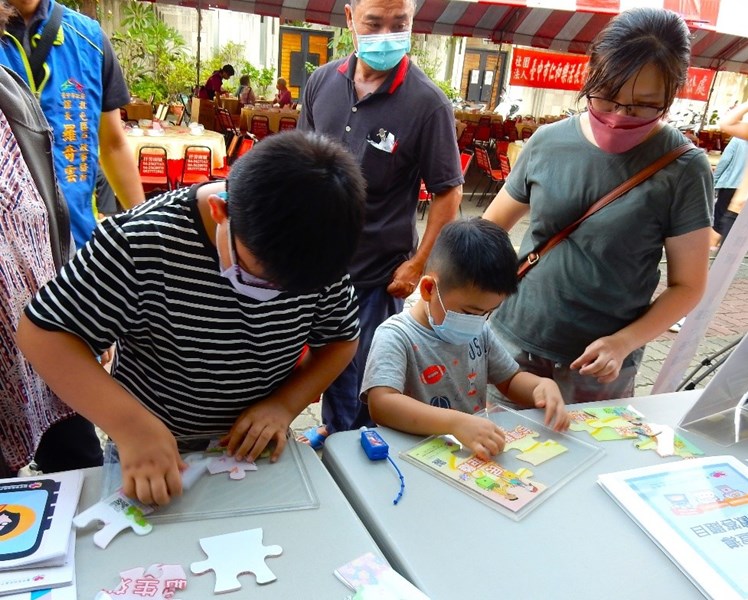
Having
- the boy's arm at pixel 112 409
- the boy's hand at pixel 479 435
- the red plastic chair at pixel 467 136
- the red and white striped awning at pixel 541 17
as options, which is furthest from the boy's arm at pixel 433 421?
the red plastic chair at pixel 467 136

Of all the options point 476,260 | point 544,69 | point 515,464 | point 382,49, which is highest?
point 544,69

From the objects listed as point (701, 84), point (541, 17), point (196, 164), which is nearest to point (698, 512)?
point (196, 164)

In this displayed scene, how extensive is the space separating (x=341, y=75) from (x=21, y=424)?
154cm

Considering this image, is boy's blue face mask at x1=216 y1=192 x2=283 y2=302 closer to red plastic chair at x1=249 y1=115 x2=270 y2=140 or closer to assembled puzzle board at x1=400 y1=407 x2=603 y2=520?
assembled puzzle board at x1=400 y1=407 x2=603 y2=520

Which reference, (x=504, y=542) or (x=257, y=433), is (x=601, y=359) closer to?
(x=504, y=542)

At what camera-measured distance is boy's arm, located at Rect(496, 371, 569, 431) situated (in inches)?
53.5

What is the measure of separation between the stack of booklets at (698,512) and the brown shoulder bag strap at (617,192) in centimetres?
68

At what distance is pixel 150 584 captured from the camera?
0.80 metres

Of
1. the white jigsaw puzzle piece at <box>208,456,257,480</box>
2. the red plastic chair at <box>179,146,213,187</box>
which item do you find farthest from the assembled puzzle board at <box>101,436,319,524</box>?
the red plastic chair at <box>179,146,213,187</box>

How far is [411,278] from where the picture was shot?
2080 millimetres

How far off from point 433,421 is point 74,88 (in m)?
1.47

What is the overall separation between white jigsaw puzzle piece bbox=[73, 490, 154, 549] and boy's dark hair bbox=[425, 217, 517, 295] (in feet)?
2.72

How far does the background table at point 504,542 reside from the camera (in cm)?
89

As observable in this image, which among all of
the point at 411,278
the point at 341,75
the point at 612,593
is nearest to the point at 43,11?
the point at 341,75
